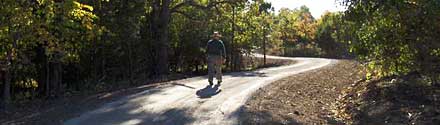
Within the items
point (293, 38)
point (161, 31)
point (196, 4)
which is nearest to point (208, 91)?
point (161, 31)

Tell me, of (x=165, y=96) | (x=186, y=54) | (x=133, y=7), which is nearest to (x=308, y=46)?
(x=186, y=54)

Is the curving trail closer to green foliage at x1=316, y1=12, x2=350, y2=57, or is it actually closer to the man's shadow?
the man's shadow

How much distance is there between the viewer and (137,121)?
10.2 meters

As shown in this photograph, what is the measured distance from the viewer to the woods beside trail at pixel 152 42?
12352mm

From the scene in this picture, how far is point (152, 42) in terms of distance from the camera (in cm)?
2841

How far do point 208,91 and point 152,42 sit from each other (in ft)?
46.2

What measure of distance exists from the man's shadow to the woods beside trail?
3.22m

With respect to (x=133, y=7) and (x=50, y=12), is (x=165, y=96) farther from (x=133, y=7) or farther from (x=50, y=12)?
(x=133, y=7)

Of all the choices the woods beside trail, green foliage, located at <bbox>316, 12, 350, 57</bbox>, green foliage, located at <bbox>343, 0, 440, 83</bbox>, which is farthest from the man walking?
green foliage, located at <bbox>316, 12, 350, 57</bbox>

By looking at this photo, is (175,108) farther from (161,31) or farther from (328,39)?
(328,39)

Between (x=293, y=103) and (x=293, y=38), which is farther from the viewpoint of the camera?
(x=293, y=38)

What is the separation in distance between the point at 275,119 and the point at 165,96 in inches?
163

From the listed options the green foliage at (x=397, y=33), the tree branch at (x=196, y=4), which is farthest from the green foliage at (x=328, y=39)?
the green foliage at (x=397, y=33)

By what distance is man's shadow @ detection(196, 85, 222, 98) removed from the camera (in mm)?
13797
